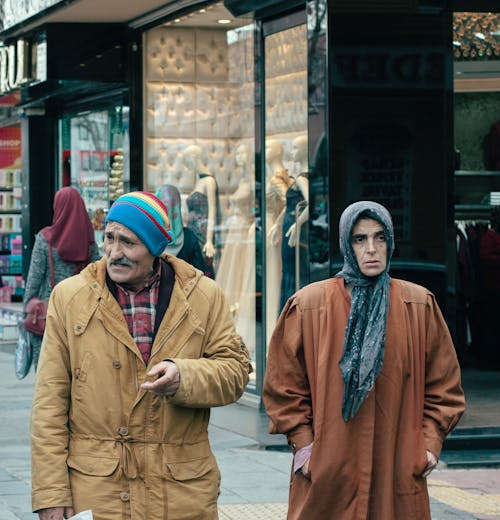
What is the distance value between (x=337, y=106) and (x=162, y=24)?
3921mm

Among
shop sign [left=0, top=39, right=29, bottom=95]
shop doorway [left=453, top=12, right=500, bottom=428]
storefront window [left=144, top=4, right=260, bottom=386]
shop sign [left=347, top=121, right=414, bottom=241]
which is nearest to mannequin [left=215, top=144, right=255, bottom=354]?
storefront window [left=144, top=4, right=260, bottom=386]

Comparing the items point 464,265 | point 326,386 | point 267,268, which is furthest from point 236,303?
point 326,386

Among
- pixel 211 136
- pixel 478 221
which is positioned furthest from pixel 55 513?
pixel 478 221

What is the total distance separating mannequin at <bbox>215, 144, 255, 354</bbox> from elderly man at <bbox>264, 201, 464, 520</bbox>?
22.0 feet

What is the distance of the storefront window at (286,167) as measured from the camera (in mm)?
10188

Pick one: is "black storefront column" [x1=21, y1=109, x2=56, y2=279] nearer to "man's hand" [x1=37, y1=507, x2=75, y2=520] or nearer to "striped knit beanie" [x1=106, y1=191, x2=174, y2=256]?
"striped knit beanie" [x1=106, y1=191, x2=174, y2=256]

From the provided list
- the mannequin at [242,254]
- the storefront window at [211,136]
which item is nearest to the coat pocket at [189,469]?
the storefront window at [211,136]

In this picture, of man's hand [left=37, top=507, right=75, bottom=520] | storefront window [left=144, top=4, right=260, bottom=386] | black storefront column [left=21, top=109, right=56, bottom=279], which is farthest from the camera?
black storefront column [left=21, top=109, right=56, bottom=279]

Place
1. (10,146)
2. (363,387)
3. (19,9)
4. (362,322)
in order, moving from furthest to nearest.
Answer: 1. (10,146)
2. (19,9)
3. (362,322)
4. (363,387)

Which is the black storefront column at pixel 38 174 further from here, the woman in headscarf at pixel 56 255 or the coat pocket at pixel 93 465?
the coat pocket at pixel 93 465

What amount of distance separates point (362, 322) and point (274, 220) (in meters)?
6.38

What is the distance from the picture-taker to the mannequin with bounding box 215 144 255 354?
1130 centimetres

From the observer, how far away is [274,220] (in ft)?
35.2

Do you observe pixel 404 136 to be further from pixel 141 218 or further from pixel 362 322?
pixel 141 218
